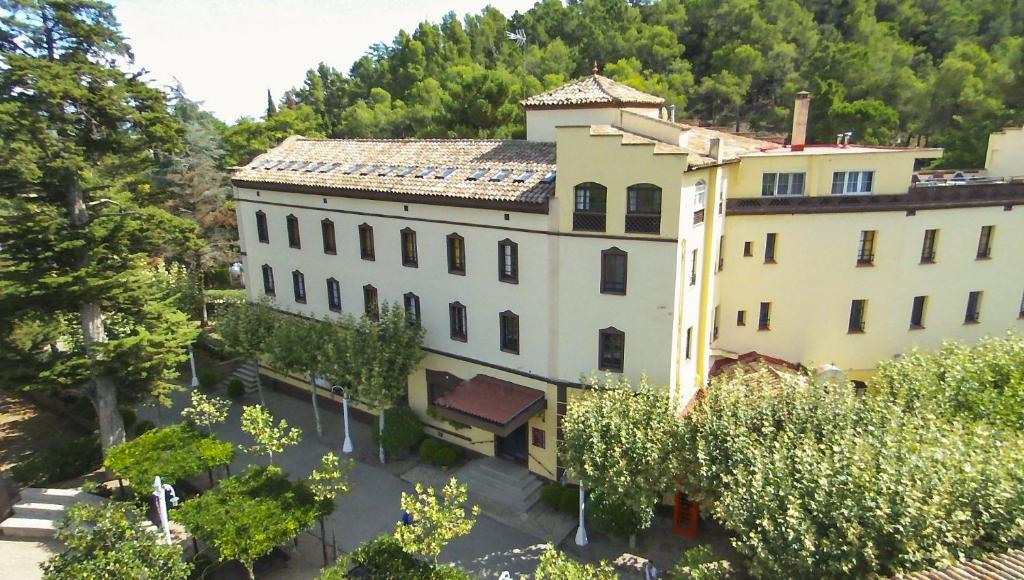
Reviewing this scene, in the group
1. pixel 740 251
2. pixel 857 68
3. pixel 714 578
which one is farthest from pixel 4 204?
pixel 857 68

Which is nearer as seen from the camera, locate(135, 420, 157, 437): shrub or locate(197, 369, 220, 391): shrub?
locate(135, 420, 157, 437): shrub

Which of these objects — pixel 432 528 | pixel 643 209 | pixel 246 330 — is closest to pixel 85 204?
pixel 246 330

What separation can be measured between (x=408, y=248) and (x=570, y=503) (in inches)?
480

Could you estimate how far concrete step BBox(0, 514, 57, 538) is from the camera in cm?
2069

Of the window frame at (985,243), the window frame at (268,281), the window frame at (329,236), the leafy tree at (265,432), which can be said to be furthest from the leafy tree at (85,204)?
the window frame at (985,243)

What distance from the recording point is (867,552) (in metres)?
11.9

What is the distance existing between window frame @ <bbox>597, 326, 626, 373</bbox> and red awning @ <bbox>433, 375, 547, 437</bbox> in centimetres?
274

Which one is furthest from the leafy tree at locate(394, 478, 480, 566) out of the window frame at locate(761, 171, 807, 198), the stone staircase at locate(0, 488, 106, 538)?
the window frame at locate(761, 171, 807, 198)

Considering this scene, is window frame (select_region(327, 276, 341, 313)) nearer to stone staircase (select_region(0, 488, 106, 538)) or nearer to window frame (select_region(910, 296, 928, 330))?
stone staircase (select_region(0, 488, 106, 538))

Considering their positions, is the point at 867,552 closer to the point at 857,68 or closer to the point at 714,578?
the point at 714,578

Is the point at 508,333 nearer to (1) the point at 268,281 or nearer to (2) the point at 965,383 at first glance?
(2) the point at 965,383

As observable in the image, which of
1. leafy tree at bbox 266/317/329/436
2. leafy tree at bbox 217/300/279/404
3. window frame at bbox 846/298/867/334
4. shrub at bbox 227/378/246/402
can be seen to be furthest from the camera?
Answer: shrub at bbox 227/378/246/402

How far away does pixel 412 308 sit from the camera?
25875 mm

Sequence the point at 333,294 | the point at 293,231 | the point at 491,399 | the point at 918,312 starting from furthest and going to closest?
the point at 293,231, the point at 333,294, the point at 918,312, the point at 491,399
